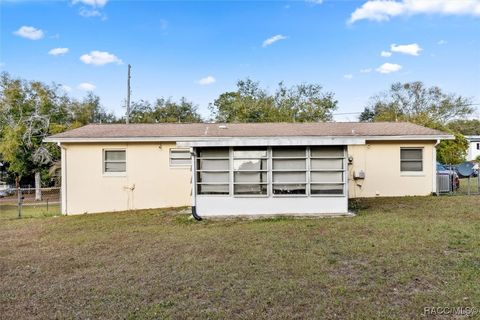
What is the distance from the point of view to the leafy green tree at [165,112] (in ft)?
108

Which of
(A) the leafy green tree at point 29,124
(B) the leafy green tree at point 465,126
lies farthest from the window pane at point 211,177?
(B) the leafy green tree at point 465,126

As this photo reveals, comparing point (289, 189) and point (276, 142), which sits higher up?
point (276, 142)

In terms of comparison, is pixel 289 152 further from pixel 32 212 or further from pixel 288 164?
pixel 32 212

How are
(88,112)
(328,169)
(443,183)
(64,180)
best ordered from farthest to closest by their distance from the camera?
(88,112) → (443,183) → (64,180) → (328,169)

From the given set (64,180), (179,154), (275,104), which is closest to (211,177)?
(179,154)

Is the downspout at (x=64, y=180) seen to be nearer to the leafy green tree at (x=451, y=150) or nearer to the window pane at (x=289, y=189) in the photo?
the window pane at (x=289, y=189)

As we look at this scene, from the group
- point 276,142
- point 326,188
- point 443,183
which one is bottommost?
point 443,183

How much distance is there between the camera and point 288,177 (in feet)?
30.6

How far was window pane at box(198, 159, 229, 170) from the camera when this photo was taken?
30.8ft

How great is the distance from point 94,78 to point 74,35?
8931mm

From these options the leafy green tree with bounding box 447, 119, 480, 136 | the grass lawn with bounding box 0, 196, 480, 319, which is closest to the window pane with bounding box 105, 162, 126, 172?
the grass lawn with bounding box 0, 196, 480, 319

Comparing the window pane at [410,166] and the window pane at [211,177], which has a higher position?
the window pane at [410,166]

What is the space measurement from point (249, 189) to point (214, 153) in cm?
135

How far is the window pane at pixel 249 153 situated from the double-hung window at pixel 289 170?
30 cm
